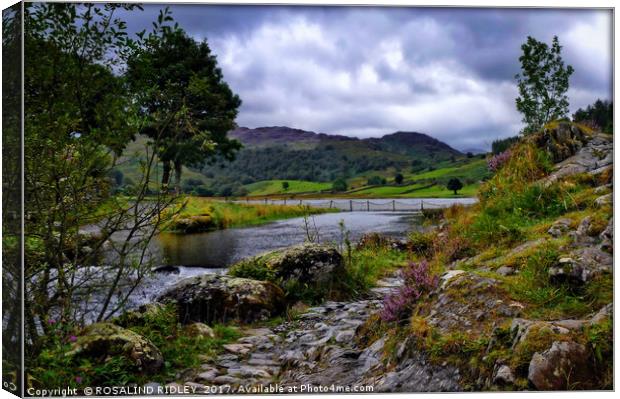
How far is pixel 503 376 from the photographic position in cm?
477

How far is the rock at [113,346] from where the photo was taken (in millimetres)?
5746

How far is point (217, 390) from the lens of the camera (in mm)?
5859

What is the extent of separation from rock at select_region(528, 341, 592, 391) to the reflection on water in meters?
4.04

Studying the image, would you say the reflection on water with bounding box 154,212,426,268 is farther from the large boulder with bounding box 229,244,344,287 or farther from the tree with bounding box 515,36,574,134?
the tree with bounding box 515,36,574,134

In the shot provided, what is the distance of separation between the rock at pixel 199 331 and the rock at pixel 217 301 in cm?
53

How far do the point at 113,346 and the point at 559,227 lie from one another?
18.9 ft

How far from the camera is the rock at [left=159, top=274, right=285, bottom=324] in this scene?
304 inches

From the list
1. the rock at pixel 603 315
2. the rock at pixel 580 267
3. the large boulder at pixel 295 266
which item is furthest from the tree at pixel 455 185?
the rock at pixel 603 315

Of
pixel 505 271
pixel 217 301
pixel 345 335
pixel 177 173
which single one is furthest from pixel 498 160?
pixel 177 173

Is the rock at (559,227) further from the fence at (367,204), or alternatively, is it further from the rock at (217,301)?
the rock at (217,301)

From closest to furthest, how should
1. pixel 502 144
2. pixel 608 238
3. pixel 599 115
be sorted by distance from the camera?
pixel 608 238
pixel 599 115
pixel 502 144

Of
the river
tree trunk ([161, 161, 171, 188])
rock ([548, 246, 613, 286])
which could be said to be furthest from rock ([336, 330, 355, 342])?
tree trunk ([161, 161, 171, 188])

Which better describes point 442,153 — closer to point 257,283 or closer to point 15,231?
point 257,283

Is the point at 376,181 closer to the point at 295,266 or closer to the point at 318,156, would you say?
the point at 318,156
